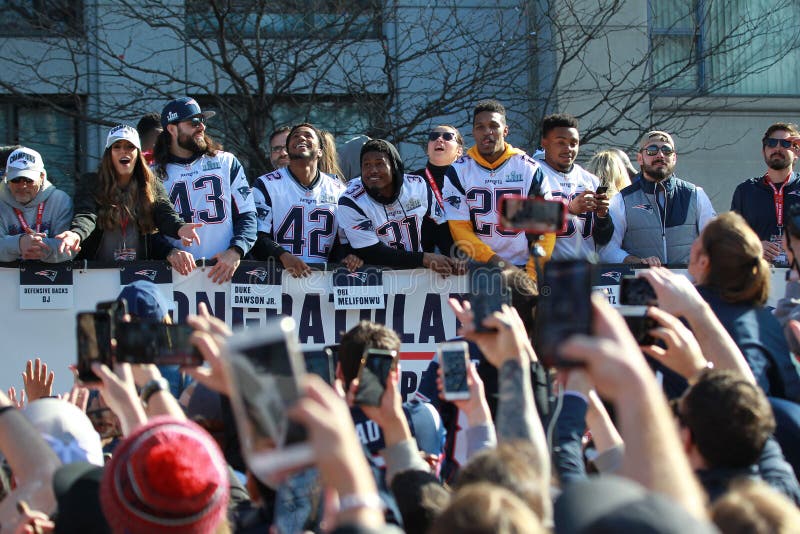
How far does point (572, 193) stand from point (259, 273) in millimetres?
2193

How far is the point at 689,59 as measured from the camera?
39.6 feet

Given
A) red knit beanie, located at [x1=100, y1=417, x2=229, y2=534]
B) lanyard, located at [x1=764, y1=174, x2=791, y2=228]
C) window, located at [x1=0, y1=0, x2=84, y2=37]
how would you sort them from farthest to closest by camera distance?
window, located at [x1=0, y1=0, x2=84, y2=37] → lanyard, located at [x1=764, y1=174, x2=791, y2=228] → red knit beanie, located at [x1=100, y1=417, x2=229, y2=534]

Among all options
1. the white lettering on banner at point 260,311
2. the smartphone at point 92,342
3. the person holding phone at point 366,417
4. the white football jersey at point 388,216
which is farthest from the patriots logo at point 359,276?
the smartphone at point 92,342

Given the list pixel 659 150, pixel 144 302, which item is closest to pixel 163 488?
pixel 144 302

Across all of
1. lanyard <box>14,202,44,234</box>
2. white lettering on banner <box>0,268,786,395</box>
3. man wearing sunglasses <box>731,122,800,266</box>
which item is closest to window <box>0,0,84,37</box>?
lanyard <box>14,202,44,234</box>

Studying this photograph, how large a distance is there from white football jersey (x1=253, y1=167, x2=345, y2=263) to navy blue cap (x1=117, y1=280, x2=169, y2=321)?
2015mm

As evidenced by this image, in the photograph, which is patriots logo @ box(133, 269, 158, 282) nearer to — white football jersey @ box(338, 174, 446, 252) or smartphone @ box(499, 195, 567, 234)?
white football jersey @ box(338, 174, 446, 252)

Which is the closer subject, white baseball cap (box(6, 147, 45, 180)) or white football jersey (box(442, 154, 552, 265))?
white baseball cap (box(6, 147, 45, 180))

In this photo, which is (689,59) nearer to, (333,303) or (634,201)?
(634,201)

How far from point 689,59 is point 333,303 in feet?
21.6

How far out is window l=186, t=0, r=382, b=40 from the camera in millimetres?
11359

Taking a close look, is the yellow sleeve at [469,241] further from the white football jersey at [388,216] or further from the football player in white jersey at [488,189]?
the white football jersey at [388,216]

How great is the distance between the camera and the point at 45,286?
6.84m

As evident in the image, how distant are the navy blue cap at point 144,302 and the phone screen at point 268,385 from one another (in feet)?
9.86
